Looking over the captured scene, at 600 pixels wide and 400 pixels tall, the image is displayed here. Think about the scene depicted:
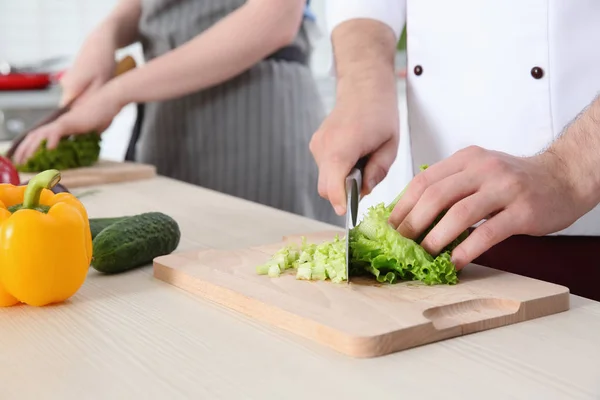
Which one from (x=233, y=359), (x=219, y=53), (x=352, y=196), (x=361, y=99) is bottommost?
(x=233, y=359)

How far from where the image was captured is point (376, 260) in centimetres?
108

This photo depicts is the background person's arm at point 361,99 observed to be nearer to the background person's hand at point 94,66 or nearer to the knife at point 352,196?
the knife at point 352,196

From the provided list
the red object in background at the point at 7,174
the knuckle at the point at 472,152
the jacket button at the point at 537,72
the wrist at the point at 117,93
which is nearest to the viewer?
the knuckle at the point at 472,152

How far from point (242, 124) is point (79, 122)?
0.46m

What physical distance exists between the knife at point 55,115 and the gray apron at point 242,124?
0.08 m

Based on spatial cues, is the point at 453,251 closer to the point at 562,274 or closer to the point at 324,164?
the point at 324,164

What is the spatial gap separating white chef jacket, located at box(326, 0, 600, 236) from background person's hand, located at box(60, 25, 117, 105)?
101cm

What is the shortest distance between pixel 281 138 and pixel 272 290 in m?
1.44

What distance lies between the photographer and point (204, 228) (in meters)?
1.57

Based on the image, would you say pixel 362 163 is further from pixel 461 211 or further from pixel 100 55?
pixel 100 55

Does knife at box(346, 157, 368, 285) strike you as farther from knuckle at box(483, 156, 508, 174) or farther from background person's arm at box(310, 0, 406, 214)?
knuckle at box(483, 156, 508, 174)

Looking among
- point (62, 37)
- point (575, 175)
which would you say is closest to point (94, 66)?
point (575, 175)

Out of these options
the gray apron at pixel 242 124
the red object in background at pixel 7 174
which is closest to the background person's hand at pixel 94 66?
the gray apron at pixel 242 124

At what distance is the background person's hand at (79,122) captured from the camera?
2217 millimetres
